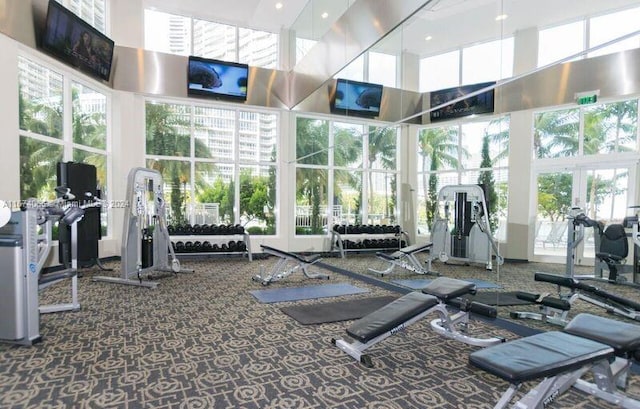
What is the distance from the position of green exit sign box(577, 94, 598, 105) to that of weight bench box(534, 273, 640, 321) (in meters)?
1.80

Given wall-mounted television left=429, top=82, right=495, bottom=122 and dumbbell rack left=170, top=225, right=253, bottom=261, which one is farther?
dumbbell rack left=170, top=225, right=253, bottom=261

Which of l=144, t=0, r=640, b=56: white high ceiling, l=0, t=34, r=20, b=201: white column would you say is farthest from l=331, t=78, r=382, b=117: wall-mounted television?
l=0, t=34, r=20, b=201: white column

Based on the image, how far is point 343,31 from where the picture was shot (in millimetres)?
6262

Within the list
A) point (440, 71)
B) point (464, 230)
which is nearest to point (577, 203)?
point (464, 230)

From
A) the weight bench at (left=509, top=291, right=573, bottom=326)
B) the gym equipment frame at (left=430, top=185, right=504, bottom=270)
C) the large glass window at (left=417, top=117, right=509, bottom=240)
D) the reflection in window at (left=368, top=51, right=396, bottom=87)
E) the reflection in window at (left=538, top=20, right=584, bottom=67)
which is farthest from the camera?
the reflection in window at (left=368, top=51, right=396, bottom=87)

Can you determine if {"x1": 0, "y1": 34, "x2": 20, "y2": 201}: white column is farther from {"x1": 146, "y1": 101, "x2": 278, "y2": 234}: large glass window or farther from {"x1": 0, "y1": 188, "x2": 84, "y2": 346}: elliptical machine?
{"x1": 146, "y1": 101, "x2": 278, "y2": 234}: large glass window

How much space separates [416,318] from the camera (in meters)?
2.79

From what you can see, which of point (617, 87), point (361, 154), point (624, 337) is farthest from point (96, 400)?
point (361, 154)

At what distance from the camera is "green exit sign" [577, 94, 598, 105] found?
3606mm

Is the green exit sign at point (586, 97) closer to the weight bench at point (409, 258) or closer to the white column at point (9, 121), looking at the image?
the weight bench at point (409, 258)

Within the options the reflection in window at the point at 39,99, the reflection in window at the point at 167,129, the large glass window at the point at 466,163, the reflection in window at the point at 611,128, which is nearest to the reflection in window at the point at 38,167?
the reflection in window at the point at 39,99

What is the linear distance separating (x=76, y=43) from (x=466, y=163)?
6.39m

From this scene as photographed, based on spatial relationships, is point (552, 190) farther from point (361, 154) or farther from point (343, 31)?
point (343, 31)

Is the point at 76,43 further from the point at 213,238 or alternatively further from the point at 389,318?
the point at 389,318
